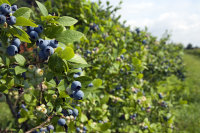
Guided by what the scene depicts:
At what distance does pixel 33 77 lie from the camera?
Answer: 2.77ft

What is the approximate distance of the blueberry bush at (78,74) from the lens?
0.85 meters

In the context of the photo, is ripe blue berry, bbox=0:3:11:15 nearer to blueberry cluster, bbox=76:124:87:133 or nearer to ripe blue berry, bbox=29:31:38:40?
ripe blue berry, bbox=29:31:38:40

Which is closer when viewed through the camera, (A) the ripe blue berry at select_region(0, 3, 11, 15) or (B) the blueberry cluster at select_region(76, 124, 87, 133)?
(A) the ripe blue berry at select_region(0, 3, 11, 15)

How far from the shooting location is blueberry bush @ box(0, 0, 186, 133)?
0.85 m

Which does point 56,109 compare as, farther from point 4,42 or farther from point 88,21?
point 88,21

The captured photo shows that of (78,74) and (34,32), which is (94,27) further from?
(34,32)

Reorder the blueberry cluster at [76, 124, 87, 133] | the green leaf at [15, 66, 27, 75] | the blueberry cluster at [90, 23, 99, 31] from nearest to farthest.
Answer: the green leaf at [15, 66, 27, 75], the blueberry cluster at [76, 124, 87, 133], the blueberry cluster at [90, 23, 99, 31]

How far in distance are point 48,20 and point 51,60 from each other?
0.87 feet

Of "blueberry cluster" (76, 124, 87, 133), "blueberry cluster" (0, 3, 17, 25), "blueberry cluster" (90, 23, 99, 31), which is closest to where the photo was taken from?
"blueberry cluster" (0, 3, 17, 25)

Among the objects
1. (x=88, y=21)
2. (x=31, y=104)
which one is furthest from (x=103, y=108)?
(x=88, y=21)

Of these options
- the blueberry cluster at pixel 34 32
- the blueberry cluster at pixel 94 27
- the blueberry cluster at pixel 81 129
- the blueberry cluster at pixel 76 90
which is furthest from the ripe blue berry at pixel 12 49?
the blueberry cluster at pixel 94 27

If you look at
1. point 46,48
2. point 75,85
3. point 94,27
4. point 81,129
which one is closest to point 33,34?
point 46,48

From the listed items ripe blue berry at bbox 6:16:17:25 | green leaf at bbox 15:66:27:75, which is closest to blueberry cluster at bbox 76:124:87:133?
green leaf at bbox 15:66:27:75

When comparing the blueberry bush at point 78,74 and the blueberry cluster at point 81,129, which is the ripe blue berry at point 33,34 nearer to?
the blueberry bush at point 78,74
